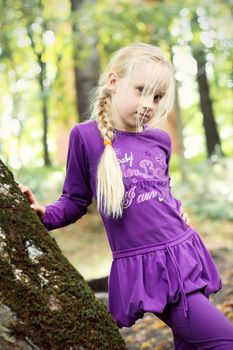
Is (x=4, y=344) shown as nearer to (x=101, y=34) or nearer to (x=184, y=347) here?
(x=184, y=347)

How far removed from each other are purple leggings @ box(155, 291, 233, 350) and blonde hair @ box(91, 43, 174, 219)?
1.72 ft

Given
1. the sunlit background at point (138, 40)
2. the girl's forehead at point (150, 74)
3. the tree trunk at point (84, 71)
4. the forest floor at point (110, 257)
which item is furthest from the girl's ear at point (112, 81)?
the tree trunk at point (84, 71)

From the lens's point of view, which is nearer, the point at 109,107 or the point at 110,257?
the point at 109,107

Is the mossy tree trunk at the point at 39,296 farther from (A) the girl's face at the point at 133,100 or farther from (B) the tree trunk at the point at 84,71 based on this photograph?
(B) the tree trunk at the point at 84,71

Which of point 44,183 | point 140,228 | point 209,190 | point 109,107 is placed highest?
point 109,107

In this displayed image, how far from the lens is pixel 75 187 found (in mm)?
2730

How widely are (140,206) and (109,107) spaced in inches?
23.1

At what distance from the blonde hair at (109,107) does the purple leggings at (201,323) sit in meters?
0.53

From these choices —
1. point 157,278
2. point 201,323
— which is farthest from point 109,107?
point 201,323

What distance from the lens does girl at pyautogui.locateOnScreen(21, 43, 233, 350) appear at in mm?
2311

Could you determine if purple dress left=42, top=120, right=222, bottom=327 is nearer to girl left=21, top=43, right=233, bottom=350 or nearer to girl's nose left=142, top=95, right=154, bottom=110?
girl left=21, top=43, right=233, bottom=350

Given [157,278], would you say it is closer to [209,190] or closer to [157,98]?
[157,98]

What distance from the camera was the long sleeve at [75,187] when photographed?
8.77ft

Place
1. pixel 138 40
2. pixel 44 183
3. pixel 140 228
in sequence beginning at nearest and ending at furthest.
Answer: pixel 140 228, pixel 138 40, pixel 44 183
